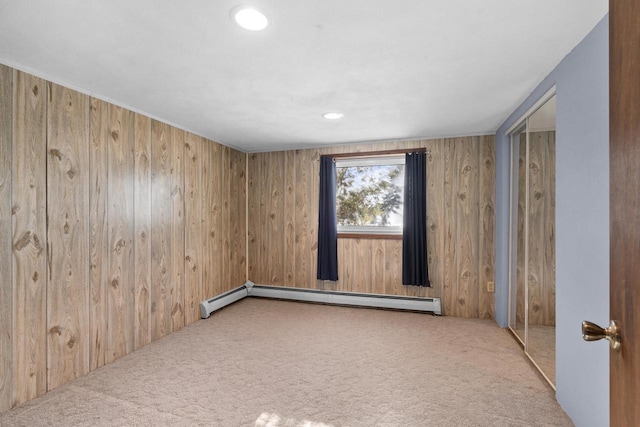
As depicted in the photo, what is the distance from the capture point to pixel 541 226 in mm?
2428

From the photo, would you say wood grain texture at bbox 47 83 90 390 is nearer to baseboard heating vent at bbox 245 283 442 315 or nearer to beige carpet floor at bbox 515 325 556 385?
baseboard heating vent at bbox 245 283 442 315

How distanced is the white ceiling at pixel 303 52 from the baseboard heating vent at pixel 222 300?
222 cm

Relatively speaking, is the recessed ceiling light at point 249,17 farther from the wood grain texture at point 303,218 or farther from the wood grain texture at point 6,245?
the wood grain texture at point 303,218

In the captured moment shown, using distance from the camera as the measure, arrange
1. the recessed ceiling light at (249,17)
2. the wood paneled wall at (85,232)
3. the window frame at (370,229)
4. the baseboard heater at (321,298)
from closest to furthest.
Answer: the recessed ceiling light at (249,17)
the wood paneled wall at (85,232)
the baseboard heater at (321,298)
the window frame at (370,229)

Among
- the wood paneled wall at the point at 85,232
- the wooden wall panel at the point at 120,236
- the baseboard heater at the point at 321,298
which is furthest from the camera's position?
the baseboard heater at the point at 321,298

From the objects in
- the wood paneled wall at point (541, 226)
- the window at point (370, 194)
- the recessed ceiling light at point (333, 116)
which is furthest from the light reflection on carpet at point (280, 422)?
the window at point (370, 194)

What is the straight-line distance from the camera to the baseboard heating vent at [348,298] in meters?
3.72

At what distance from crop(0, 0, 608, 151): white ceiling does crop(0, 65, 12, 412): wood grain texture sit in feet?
0.74

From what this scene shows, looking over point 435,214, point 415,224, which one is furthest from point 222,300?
point 435,214

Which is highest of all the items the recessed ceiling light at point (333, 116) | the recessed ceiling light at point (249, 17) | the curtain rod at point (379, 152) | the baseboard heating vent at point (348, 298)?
the recessed ceiling light at point (333, 116)

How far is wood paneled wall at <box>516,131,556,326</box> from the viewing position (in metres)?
2.23

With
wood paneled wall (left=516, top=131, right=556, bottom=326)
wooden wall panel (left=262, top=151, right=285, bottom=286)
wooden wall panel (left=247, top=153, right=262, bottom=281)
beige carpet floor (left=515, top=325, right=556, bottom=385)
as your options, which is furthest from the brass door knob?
wooden wall panel (left=247, top=153, right=262, bottom=281)

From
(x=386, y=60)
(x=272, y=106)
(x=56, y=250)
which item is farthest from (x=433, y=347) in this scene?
(x=56, y=250)

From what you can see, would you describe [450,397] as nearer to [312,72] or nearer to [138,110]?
[312,72]
